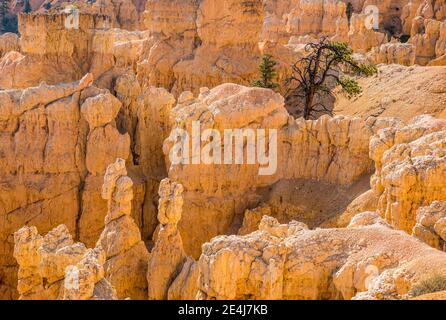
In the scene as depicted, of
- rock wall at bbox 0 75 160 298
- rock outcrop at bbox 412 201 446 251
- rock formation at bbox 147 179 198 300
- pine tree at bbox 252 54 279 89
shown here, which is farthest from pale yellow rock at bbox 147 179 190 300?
pine tree at bbox 252 54 279 89

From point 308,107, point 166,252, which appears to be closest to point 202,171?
point 166,252

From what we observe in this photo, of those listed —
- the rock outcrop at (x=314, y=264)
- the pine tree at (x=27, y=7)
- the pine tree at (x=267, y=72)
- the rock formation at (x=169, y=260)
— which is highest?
the pine tree at (x=27, y=7)

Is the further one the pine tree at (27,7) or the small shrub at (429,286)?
the pine tree at (27,7)

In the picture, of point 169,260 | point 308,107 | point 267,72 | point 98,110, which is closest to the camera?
point 169,260

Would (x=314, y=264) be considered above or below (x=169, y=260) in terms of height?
above

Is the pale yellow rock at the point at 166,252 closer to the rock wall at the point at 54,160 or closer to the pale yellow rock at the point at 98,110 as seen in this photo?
the rock wall at the point at 54,160

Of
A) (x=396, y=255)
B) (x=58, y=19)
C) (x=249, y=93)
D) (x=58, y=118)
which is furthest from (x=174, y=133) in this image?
(x=396, y=255)

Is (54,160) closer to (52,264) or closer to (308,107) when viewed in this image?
(52,264)

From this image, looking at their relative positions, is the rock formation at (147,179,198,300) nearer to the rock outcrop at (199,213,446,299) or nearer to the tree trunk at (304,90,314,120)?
the rock outcrop at (199,213,446,299)

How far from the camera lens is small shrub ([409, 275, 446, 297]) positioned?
851 centimetres

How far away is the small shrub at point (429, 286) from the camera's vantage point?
8.51 m

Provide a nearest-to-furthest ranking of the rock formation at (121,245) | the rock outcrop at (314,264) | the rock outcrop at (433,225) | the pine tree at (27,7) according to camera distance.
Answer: the rock outcrop at (314,264) → the rock outcrop at (433,225) → the rock formation at (121,245) → the pine tree at (27,7)

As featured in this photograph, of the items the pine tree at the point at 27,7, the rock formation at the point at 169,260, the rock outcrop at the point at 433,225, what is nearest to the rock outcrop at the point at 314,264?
the rock outcrop at the point at 433,225

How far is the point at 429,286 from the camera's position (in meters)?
8.61
